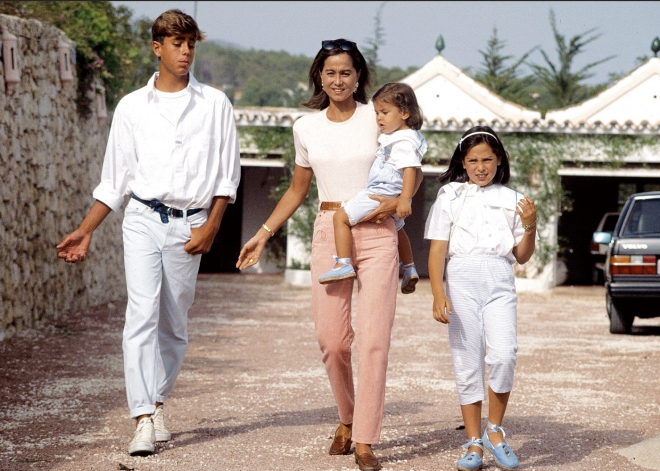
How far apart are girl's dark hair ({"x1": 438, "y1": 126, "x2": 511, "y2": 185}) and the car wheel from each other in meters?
6.82

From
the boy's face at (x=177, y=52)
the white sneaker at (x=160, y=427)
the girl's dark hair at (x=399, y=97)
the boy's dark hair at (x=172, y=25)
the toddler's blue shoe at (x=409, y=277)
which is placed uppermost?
the boy's dark hair at (x=172, y=25)

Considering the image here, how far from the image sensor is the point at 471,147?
4.73m

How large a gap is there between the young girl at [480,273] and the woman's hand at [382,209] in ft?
0.74

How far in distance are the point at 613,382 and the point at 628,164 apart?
1217 cm

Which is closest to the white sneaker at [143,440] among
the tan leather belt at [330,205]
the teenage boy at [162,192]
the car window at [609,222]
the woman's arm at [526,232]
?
the teenage boy at [162,192]

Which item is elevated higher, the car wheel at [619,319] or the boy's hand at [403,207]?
the boy's hand at [403,207]

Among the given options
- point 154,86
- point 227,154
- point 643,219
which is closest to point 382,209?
point 227,154

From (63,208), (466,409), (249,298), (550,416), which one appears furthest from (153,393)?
(249,298)

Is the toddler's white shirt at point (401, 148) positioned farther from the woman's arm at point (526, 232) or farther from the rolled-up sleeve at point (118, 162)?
the rolled-up sleeve at point (118, 162)

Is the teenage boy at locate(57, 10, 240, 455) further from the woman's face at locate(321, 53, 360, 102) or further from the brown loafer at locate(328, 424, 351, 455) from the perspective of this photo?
the brown loafer at locate(328, 424, 351, 455)

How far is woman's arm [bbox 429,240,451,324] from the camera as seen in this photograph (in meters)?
4.53

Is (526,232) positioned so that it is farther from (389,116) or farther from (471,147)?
(389,116)

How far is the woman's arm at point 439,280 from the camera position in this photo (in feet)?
14.9

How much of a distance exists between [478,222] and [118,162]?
177 centimetres
